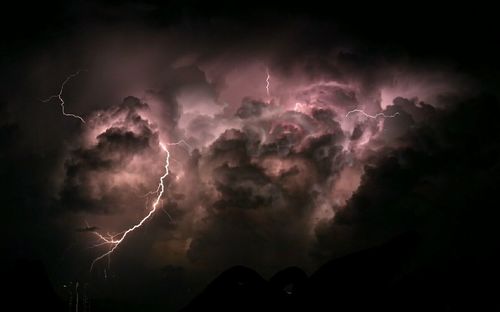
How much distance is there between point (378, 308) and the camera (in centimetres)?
473

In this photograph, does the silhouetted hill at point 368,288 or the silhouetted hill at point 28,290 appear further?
Answer: the silhouetted hill at point 28,290

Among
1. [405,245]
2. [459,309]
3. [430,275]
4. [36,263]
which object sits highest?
[36,263]

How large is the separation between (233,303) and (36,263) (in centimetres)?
544

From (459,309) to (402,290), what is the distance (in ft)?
2.09

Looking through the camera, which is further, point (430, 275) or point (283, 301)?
point (283, 301)

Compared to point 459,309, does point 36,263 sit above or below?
above

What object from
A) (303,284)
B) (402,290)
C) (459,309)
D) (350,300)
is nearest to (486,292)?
(459,309)

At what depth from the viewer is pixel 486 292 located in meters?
4.33

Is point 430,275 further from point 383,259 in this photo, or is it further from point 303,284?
point 303,284

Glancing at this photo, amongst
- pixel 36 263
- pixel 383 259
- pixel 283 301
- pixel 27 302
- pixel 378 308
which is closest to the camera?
pixel 378 308

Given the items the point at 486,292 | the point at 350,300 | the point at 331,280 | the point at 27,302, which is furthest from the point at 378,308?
the point at 27,302

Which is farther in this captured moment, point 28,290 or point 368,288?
point 28,290

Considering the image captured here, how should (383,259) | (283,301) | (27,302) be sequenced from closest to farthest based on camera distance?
1. (383,259)
2. (283,301)
3. (27,302)

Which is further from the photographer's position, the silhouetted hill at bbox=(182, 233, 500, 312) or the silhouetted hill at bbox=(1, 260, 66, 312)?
the silhouetted hill at bbox=(1, 260, 66, 312)
